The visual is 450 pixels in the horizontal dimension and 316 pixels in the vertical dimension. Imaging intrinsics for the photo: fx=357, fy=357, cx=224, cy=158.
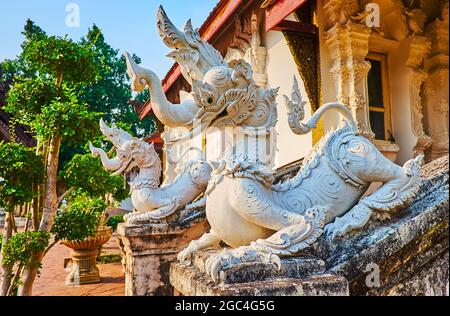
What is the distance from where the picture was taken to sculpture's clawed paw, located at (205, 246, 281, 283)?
1404mm

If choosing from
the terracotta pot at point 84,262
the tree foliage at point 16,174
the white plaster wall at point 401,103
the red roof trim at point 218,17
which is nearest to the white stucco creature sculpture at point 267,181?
the tree foliage at point 16,174

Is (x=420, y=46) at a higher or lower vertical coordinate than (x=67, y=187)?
higher

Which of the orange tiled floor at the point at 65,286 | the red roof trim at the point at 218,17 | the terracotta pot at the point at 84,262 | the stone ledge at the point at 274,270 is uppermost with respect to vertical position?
the red roof trim at the point at 218,17

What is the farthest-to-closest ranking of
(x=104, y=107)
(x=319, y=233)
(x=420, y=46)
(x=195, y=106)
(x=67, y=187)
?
(x=104, y=107)
(x=420, y=46)
(x=67, y=187)
(x=195, y=106)
(x=319, y=233)

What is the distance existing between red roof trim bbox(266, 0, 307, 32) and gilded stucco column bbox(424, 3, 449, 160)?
2446mm

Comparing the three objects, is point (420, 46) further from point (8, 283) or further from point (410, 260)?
point (8, 283)

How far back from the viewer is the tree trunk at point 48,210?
3.34m

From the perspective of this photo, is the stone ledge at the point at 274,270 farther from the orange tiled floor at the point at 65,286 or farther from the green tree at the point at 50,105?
the orange tiled floor at the point at 65,286

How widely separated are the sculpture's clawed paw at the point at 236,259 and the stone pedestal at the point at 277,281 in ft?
0.08

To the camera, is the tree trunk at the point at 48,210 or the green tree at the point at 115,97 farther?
the green tree at the point at 115,97

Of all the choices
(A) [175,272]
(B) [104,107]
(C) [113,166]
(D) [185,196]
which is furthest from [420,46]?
(B) [104,107]

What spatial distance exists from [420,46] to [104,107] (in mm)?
17960

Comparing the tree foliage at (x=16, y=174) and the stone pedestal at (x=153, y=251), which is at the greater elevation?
the tree foliage at (x=16, y=174)

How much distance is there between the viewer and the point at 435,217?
167cm
